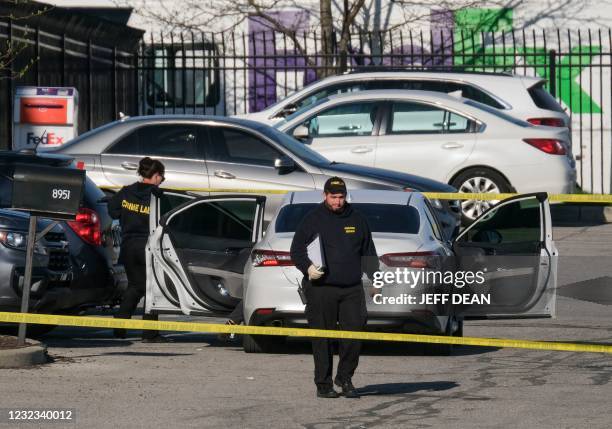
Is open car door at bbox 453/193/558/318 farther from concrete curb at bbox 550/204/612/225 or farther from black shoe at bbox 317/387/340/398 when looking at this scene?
concrete curb at bbox 550/204/612/225

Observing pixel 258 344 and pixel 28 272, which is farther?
pixel 258 344

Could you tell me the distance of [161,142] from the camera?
655 inches

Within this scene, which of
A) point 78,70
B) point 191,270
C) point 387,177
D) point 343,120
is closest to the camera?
point 191,270

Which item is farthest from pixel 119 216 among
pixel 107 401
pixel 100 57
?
pixel 100 57

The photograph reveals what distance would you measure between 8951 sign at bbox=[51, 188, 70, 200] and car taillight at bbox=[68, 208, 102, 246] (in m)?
1.06

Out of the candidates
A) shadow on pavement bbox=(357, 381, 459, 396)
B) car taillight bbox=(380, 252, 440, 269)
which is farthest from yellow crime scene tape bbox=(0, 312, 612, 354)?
car taillight bbox=(380, 252, 440, 269)

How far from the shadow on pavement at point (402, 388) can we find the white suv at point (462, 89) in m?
10.7

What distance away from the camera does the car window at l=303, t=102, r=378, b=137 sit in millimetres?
19484

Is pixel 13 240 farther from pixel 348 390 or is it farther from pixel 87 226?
pixel 348 390

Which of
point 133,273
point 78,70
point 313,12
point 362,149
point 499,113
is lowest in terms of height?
point 133,273

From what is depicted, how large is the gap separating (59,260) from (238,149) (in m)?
5.42

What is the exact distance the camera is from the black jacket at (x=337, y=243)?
944cm

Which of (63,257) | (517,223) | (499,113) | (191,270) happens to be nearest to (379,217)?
(191,270)

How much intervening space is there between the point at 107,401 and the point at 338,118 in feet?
35.3
